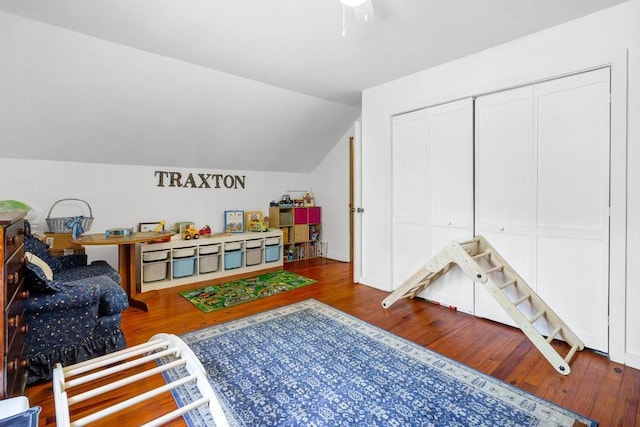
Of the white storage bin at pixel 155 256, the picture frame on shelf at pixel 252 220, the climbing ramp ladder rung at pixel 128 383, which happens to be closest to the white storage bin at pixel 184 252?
the white storage bin at pixel 155 256

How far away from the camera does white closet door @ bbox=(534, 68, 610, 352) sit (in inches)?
86.6

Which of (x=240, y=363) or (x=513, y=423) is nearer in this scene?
(x=513, y=423)

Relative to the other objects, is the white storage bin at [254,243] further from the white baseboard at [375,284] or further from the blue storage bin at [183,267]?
the white baseboard at [375,284]

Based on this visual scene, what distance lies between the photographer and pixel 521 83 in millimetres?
2521

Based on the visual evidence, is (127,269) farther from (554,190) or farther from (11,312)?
(554,190)

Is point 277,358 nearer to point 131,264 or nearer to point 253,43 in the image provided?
point 131,264

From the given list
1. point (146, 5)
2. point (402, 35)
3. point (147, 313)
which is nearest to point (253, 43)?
point (146, 5)

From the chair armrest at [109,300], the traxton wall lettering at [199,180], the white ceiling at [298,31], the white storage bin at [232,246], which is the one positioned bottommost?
the chair armrest at [109,300]

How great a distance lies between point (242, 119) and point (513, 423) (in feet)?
13.0

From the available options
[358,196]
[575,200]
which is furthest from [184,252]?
[575,200]

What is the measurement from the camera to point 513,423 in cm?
154

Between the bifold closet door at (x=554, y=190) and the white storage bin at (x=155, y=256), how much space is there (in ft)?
11.5

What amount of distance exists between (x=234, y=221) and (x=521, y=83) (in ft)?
13.0

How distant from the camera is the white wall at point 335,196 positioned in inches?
204
